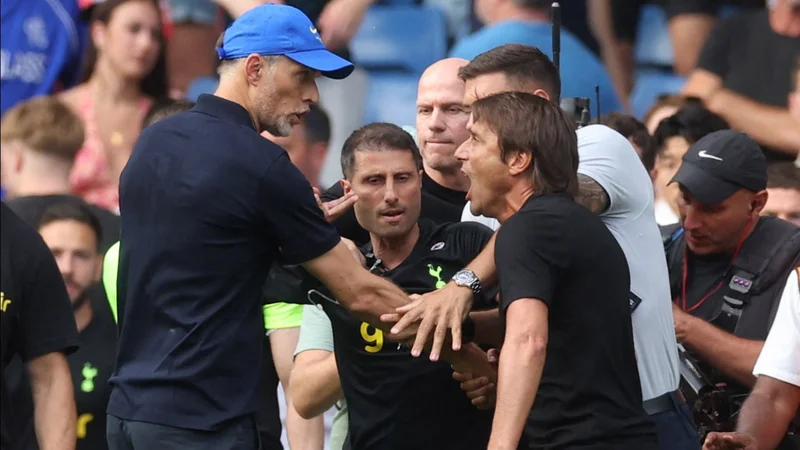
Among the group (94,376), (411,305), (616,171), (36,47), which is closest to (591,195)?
(616,171)

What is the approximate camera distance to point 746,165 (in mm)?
5398

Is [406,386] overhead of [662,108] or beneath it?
overhead

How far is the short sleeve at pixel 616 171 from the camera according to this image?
4426mm

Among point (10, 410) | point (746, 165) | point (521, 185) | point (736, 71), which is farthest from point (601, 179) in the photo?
point (736, 71)

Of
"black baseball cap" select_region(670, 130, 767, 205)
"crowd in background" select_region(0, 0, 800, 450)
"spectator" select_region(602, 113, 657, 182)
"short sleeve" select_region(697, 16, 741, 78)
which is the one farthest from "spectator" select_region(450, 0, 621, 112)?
"black baseball cap" select_region(670, 130, 767, 205)

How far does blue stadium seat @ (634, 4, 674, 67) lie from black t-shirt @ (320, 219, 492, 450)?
3675 mm

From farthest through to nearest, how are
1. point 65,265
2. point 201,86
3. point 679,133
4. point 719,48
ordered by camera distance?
point 201,86
point 719,48
point 679,133
point 65,265

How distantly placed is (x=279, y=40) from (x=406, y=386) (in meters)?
1.10

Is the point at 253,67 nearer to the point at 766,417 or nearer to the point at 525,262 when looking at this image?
the point at 525,262

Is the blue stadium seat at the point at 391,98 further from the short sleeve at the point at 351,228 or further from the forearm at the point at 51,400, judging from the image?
the forearm at the point at 51,400

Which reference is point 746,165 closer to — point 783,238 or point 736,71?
point 783,238

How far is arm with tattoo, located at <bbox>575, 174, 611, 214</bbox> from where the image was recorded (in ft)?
14.2

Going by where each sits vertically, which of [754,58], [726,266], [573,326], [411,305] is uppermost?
[573,326]

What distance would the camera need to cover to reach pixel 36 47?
341 inches
